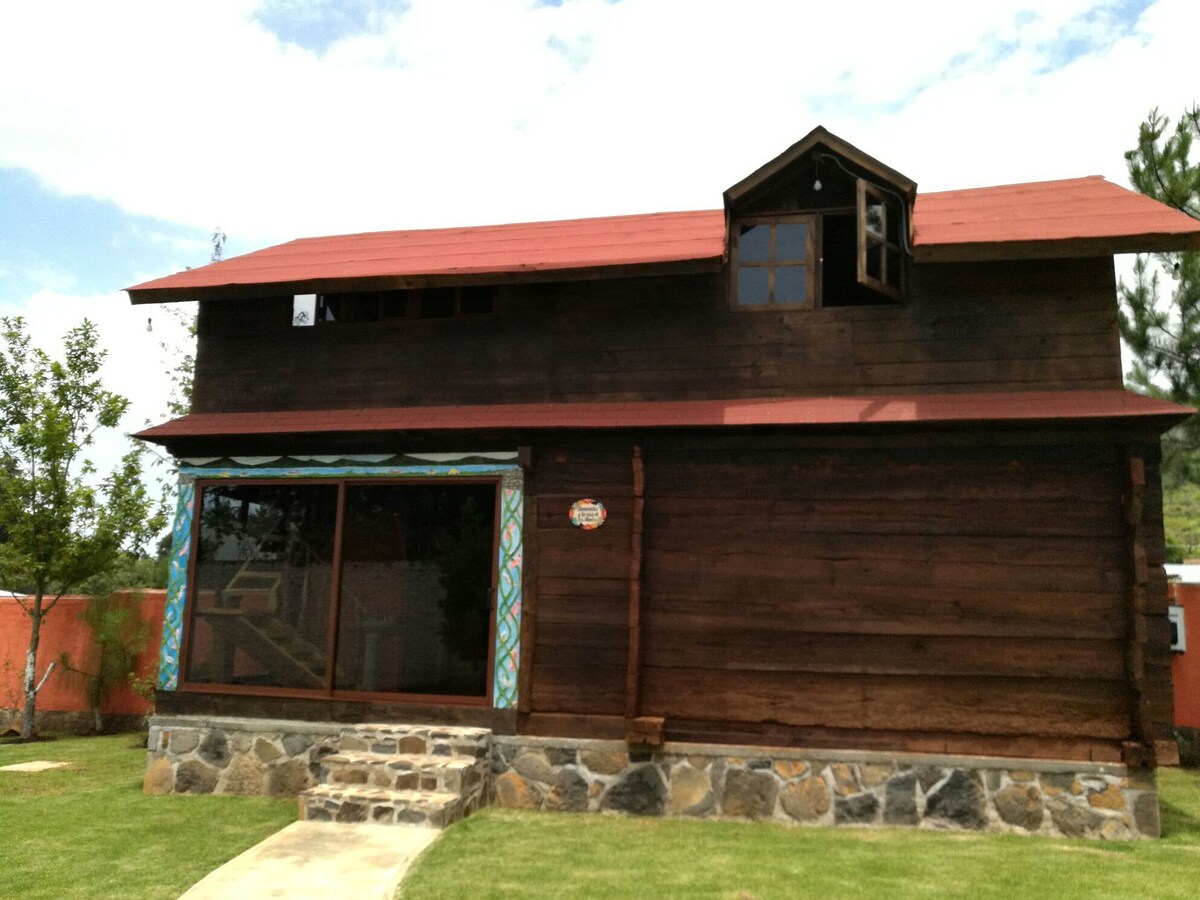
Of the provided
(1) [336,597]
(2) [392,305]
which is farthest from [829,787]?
(2) [392,305]

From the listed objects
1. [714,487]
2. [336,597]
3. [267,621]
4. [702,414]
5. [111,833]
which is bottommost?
[111,833]

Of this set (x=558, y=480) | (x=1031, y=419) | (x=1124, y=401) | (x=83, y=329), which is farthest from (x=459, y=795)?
(x=83, y=329)

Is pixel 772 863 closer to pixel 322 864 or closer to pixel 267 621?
pixel 322 864

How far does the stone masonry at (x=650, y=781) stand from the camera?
8.29m

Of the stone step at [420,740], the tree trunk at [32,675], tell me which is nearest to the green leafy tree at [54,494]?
the tree trunk at [32,675]

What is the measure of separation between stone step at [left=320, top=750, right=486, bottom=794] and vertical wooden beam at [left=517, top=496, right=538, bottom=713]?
751 millimetres

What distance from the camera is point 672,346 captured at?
979cm

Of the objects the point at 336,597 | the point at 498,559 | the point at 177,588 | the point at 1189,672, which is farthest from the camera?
→ the point at 1189,672

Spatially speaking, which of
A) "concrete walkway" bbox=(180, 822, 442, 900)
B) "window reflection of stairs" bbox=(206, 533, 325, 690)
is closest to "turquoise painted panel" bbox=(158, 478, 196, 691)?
"window reflection of stairs" bbox=(206, 533, 325, 690)

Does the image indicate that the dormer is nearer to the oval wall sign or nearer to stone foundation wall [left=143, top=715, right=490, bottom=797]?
the oval wall sign

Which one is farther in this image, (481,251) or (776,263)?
(481,251)

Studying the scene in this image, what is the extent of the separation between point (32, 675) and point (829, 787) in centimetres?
1215

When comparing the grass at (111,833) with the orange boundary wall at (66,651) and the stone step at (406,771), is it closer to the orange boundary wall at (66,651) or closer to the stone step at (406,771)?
the stone step at (406,771)

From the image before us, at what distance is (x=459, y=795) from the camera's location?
8672 mm
